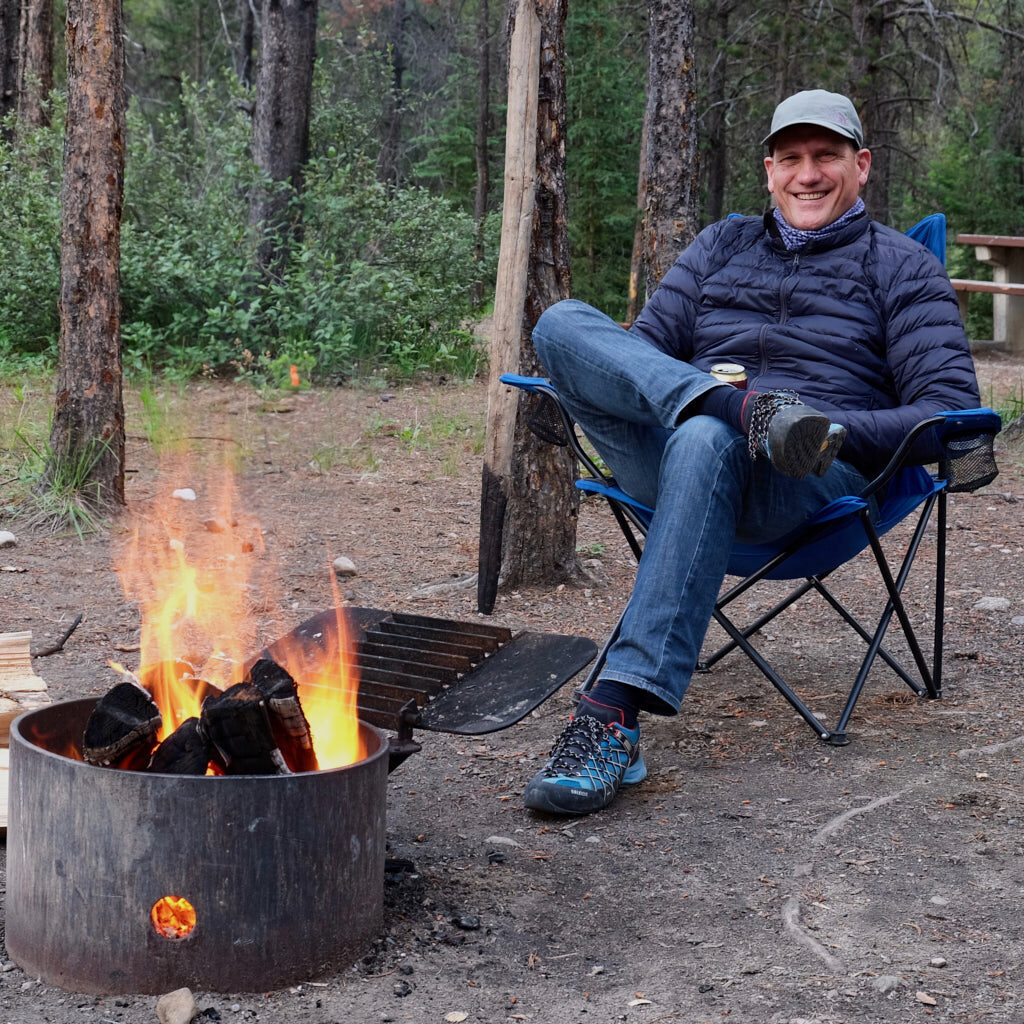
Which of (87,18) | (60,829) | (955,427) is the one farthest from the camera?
(87,18)

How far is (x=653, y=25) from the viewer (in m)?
6.80

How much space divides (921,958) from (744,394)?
1144 millimetres

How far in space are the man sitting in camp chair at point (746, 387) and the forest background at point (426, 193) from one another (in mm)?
3708

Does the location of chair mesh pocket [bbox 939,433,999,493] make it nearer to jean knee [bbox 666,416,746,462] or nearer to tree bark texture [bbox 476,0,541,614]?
jean knee [bbox 666,416,746,462]

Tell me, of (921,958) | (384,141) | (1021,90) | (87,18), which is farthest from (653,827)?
(384,141)

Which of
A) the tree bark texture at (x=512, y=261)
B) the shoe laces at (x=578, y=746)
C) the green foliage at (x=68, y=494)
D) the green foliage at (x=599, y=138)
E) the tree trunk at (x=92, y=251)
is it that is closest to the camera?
the shoe laces at (x=578, y=746)

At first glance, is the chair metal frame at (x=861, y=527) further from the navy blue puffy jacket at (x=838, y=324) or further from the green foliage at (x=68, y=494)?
the green foliage at (x=68, y=494)

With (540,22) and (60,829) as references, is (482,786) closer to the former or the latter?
(60,829)

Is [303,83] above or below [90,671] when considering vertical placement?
above

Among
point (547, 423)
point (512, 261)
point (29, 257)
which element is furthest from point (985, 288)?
point (547, 423)

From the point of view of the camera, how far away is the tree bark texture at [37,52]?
11545 mm

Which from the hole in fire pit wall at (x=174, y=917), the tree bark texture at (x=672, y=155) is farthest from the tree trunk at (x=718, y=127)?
the hole in fire pit wall at (x=174, y=917)

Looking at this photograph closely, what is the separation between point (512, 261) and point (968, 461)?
1.62 metres

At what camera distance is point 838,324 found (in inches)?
115
